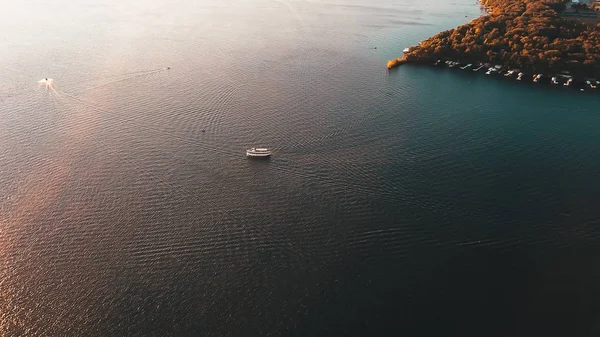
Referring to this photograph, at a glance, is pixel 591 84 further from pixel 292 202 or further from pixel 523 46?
pixel 292 202

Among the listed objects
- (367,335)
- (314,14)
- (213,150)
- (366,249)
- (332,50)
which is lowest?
(367,335)

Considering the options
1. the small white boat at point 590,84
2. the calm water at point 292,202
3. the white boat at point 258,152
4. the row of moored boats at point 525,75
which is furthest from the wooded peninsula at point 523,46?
the white boat at point 258,152

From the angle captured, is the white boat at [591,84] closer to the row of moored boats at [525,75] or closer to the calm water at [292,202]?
the row of moored boats at [525,75]

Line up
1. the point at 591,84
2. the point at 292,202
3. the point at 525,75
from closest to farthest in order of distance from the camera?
the point at 292,202 < the point at 591,84 < the point at 525,75

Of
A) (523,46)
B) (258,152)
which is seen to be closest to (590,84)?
(523,46)

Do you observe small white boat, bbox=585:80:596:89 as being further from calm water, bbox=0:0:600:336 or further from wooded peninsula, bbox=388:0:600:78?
calm water, bbox=0:0:600:336

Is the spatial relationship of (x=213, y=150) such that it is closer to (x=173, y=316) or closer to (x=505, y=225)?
(x=173, y=316)

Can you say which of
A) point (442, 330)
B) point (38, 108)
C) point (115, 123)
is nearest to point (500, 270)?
point (442, 330)
